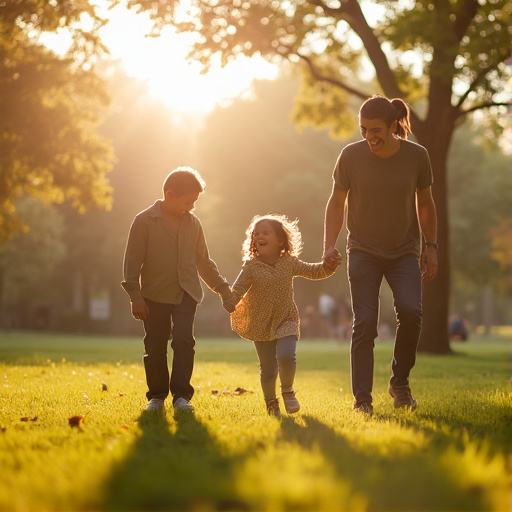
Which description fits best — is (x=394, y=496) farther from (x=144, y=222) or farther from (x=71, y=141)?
(x=71, y=141)

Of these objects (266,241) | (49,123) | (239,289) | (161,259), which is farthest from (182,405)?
(49,123)

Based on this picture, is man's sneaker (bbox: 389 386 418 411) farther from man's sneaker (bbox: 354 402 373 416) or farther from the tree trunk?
the tree trunk

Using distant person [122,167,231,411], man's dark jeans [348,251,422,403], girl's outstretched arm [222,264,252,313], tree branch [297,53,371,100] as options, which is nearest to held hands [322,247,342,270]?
man's dark jeans [348,251,422,403]

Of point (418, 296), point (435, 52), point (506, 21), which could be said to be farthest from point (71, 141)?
point (418, 296)

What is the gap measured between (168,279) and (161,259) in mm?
182

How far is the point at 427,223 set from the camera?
6969mm

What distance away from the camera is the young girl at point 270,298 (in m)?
6.69

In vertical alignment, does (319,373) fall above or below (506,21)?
below

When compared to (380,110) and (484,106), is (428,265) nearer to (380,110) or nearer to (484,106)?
(380,110)

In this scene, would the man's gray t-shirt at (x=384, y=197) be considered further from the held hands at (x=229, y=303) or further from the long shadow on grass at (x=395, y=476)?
the long shadow on grass at (x=395, y=476)

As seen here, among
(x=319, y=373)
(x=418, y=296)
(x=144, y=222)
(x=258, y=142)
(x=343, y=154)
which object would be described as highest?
(x=258, y=142)

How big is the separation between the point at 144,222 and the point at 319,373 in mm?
6537

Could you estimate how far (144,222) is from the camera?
7.14 m

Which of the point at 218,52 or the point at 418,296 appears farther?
the point at 218,52
